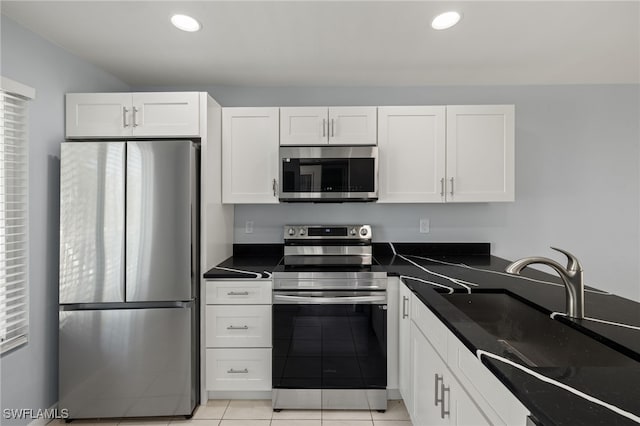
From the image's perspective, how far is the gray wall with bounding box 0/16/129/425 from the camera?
1858 mm

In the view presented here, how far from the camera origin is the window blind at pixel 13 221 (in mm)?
1803

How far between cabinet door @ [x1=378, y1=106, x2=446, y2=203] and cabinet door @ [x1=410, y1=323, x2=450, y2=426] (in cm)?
105

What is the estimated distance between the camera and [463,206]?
2918 millimetres

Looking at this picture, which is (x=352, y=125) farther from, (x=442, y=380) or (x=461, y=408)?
(x=461, y=408)

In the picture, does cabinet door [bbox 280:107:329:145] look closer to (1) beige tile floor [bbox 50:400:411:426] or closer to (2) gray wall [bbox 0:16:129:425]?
(2) gray wall [bbox 0:16:129:425]

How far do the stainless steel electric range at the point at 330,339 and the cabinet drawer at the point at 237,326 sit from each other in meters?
0.11

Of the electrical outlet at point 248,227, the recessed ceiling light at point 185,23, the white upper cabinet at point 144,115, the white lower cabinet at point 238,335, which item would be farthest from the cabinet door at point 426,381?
the recessed ceiling light at point 185,23

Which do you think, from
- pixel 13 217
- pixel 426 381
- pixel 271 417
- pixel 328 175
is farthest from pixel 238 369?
pixel 13 217

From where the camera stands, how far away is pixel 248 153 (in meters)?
2.60

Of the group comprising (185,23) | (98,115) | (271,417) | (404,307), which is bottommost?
(271,417)

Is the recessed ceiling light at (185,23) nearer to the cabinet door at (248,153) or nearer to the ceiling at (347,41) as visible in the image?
the ceiling at (347,41)

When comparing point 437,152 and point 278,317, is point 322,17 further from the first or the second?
point 278,317

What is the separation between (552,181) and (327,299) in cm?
219

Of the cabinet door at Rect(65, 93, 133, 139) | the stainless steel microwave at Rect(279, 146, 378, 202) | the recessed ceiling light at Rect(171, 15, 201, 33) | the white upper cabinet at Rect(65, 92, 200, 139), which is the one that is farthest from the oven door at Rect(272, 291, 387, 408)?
the recessed ceiling light at Rect(171, 15, 201, 33)
